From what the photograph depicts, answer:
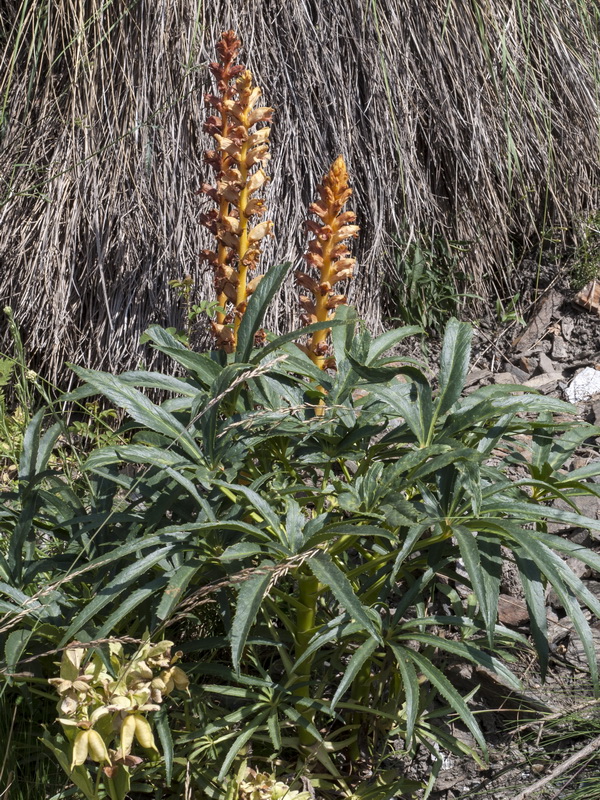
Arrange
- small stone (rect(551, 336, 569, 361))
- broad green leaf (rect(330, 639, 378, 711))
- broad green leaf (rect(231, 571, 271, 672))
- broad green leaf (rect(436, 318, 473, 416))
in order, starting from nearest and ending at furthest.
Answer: broad green leaf (rect(231, 571, 271, 672))
broad green leaf (rect(330, 639, 378, 711))
broad green leaf (rect(436, 318, 473, 416))
small stone (rect(551, 336, 569, 361))

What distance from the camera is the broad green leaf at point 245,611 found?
3.51 feet

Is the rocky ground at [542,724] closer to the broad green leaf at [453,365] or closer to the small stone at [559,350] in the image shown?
the broad green leaf at [453,365]

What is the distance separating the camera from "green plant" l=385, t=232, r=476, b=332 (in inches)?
108

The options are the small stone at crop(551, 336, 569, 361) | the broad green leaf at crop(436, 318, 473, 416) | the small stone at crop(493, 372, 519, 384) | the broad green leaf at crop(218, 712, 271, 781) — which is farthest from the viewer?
the small stone at crop(551, 336, 569, 361)

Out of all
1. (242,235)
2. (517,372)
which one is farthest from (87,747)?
(517,372)

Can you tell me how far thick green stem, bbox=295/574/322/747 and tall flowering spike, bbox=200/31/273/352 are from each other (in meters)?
0.66

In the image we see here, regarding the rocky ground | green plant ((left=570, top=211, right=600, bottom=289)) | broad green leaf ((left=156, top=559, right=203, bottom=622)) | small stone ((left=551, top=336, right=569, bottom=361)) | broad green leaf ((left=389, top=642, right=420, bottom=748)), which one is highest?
green plant ((left=570, top=211, right=600, bottom=289))

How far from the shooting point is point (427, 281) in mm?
2770

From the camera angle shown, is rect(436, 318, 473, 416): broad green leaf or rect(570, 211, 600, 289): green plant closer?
rect(436, 318, 473, 416): broad green leaf

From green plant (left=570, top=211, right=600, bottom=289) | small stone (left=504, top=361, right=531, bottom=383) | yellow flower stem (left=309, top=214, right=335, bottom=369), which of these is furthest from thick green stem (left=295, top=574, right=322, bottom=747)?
green plant (left=570, top=211, right=600, bottom=289)

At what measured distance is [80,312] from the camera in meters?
2.59

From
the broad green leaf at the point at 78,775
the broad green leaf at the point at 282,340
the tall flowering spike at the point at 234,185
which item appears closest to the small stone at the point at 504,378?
the tall flowering spike at the point at 234,185

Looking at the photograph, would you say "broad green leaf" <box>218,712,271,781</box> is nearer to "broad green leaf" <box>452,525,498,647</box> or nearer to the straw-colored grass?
"broad green leaf" <box>452,525,498,647</box>

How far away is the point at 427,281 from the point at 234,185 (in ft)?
3.75
